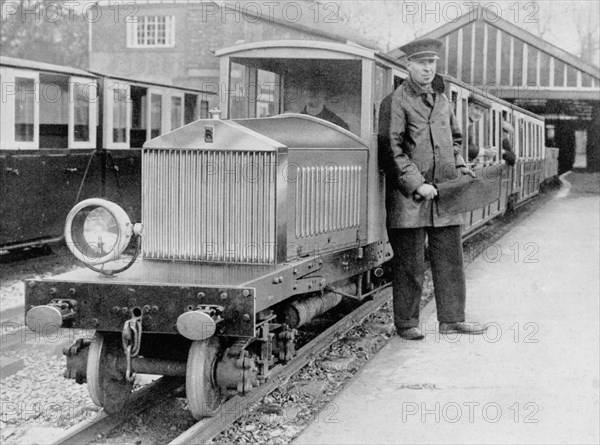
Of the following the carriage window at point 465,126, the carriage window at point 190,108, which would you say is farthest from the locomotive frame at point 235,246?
the carriage window at point 190,108

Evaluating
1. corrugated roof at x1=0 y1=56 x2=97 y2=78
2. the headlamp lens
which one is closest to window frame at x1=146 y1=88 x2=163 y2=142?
corrugated roof at x1=0 y1=56 x2=97 y2=78

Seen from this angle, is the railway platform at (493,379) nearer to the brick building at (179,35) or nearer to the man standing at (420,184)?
the man standing at (420,184)

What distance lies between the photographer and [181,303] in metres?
4.50

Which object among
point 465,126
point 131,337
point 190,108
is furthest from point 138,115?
point 131,337

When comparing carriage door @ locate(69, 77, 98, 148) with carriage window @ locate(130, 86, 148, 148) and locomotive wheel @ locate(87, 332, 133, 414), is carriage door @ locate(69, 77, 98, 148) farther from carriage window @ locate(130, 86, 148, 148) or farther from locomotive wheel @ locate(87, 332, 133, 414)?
locomotive wheel @ locate(87, 332, 133, 414)

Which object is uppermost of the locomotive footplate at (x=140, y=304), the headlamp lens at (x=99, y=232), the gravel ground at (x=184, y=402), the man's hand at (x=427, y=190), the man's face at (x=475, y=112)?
the man's face at (x=475, y=112)

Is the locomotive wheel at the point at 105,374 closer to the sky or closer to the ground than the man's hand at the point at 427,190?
closer to the ground

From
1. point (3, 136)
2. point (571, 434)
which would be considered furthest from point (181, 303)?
point (3, 136)

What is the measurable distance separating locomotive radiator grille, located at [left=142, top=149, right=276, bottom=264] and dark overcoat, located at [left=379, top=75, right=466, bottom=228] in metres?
1.54

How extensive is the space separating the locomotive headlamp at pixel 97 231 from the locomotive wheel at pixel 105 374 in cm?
47

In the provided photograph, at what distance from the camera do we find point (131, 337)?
4.48 meters

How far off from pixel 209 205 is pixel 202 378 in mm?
1165

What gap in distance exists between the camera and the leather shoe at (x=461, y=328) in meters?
6.70

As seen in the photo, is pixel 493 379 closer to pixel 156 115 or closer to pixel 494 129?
pixel 494 129
